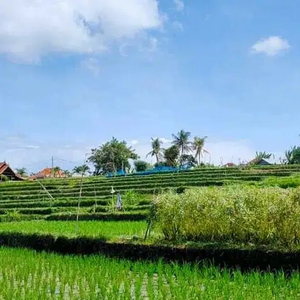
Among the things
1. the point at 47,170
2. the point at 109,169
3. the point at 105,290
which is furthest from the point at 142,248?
the point at 47,170

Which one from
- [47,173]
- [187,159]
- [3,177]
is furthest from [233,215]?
[47,173]

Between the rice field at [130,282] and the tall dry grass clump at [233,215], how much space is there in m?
1.61

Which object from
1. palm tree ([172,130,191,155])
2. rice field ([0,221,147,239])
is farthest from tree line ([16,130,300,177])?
rice field ([0,221,147,239])

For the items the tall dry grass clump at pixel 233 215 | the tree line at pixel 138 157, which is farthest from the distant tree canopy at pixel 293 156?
the tall dry grass clump at pixel 233 215

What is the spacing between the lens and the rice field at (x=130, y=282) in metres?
6.14

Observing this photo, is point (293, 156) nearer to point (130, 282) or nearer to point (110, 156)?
point (110, 156)

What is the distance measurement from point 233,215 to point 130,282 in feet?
10.2

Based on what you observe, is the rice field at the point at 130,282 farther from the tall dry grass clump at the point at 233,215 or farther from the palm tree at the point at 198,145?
the palm tree at the point at 198,145

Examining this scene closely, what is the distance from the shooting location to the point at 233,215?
938cm

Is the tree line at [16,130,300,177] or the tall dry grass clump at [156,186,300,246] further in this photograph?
the tree line at [16,130,300,177]

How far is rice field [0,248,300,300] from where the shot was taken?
614 centimetres

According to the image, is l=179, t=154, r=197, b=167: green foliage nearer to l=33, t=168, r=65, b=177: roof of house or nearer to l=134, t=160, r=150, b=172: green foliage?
l=134, t=160, r=150, b=172: green foliage

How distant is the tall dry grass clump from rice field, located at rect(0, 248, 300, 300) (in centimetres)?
161

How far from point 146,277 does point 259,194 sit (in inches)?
117
